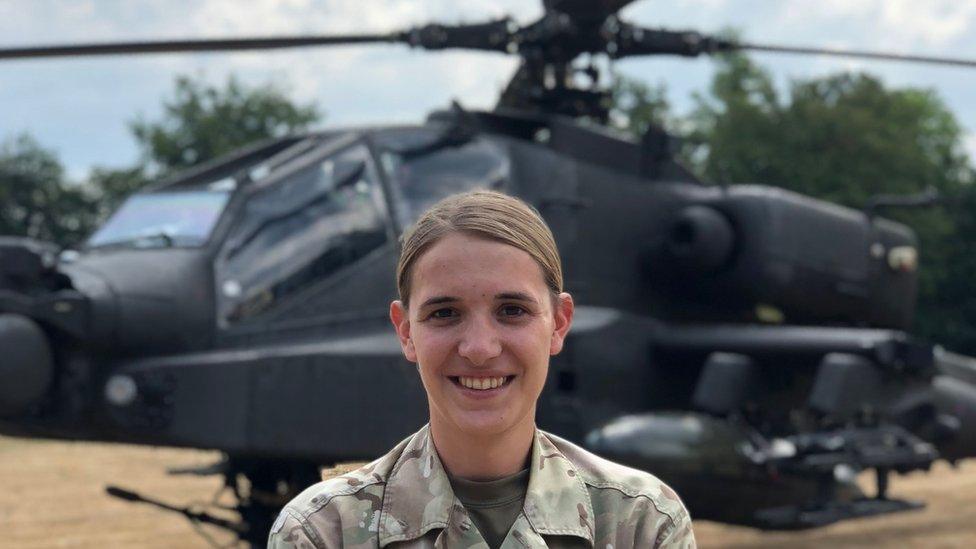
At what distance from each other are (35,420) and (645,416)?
313 centimetres

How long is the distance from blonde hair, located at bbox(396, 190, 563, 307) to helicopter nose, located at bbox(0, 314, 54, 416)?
380cm

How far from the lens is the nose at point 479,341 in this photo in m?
1.81

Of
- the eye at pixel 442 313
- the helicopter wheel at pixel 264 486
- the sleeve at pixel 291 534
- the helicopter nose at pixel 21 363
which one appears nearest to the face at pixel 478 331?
the eye at pixel 442 313

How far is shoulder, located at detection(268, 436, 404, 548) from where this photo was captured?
5.71 feet

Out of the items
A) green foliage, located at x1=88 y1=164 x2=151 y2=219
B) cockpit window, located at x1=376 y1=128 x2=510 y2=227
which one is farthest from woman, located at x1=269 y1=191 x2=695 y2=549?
green foliage, located at x1=88 y1=164 x2=151 y2=219

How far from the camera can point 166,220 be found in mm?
6387

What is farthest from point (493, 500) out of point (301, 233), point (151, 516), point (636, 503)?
point (151, 516)

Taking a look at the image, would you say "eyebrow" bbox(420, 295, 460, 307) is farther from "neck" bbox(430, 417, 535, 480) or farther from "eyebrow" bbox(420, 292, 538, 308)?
"neck" bbox(430, 417, 535, 480)

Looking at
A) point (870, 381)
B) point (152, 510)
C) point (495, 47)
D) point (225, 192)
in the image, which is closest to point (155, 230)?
point (225, 192)

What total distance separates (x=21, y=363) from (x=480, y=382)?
13.0ft

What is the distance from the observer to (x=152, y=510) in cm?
1120

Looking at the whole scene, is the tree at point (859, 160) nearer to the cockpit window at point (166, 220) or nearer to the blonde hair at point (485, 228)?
the cockpit window at point (166, 220)

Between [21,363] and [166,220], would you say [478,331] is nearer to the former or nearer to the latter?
[21,363]

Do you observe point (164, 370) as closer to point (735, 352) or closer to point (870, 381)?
point (735, 352)
